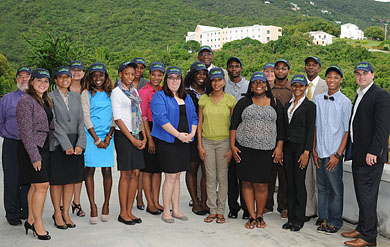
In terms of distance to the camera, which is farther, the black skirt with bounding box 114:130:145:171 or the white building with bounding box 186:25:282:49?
the white building with bounding box 186:25:282:49

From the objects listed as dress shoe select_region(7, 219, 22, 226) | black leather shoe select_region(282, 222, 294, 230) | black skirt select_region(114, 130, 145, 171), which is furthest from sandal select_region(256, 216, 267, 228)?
dress shoe select_region(7, 219, 22, 226)

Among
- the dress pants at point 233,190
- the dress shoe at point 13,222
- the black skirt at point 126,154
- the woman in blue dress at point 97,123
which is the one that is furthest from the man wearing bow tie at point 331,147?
the dress shoe at point 13,222

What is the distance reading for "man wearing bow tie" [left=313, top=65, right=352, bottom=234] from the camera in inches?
172

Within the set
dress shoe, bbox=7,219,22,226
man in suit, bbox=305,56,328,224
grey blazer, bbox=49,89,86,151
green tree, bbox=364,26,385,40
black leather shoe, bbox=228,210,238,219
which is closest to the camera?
grey blazer, bbox=49,89,86,151

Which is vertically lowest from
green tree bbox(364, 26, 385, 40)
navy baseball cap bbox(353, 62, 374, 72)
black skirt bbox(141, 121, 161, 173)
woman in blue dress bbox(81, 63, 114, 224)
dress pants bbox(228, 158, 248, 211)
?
dress pants bbox(228, 158, 248, 211)

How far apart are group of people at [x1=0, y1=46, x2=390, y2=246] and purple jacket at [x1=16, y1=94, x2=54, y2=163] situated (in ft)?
0.05

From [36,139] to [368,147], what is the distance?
340 centimetres

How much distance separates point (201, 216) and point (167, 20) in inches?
4314

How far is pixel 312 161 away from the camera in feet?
15.9

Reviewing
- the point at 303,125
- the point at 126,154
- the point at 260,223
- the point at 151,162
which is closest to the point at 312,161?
the point at 303,125

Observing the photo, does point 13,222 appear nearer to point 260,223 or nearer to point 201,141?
point 201,141

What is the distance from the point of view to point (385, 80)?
4941 centimetres

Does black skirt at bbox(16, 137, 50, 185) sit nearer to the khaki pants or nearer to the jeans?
the khaki pants

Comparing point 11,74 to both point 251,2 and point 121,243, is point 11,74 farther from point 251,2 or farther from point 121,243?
point 251,2
